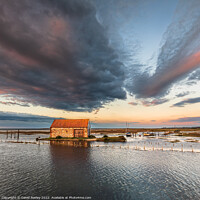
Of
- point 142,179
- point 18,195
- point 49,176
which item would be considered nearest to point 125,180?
point 142,179

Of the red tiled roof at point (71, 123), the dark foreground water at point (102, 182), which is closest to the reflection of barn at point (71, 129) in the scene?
the red tiled roof at point (71, 123)

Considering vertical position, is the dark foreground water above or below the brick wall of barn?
below

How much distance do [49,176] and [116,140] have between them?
55449mm

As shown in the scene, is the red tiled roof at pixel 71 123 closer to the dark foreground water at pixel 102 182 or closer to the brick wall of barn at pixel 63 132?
the brick wall of barn at pixel 63 132

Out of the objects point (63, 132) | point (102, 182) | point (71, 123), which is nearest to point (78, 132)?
point (71, 123)

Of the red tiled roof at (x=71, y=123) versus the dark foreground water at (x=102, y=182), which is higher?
the red tiled roof at (x=71, y=123)

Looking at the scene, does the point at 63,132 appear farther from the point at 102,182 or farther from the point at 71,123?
the point at 102,182

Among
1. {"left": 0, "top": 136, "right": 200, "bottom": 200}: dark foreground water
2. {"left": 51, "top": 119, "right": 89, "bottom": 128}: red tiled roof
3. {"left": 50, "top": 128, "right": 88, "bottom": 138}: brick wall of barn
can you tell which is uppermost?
{"left": 51, "top": 119, "right": 89, "bottom": 128}: red tiled roof

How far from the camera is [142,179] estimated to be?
21125 millimetres

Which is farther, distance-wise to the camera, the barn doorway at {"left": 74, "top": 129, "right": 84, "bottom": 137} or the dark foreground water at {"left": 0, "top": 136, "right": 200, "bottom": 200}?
the barn doorway at {"left": 74, "top": 129, "right": 84, "bottom": 137}

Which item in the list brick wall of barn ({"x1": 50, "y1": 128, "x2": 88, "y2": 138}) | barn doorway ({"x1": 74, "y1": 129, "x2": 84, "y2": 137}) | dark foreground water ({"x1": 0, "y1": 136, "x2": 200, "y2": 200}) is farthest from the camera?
brick wall of barn ({"x1": 50, "y1": 128, "x2": 88, "y2": 138})

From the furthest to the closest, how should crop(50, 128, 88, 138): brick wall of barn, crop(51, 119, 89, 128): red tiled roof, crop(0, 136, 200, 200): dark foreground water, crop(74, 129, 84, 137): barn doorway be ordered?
crop(51, 119, 89, 128): red tiled roof, crop(50, 128, 88, 138): brick wall of barn, crop(74, 129, 84, 137): barn doorway, crop(0, 136, 200, 200): dark foreground water

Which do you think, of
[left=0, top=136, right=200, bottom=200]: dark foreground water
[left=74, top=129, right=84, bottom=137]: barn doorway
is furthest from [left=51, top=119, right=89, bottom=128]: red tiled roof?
[left=0, top=136, right=200, bottom=200]: dark foreground water

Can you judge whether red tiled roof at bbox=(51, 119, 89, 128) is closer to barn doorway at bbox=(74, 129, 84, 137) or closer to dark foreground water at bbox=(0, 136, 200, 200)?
barn doorway at bbox=(74, 129, 84, 137)
